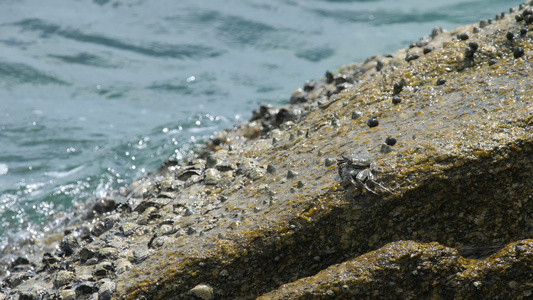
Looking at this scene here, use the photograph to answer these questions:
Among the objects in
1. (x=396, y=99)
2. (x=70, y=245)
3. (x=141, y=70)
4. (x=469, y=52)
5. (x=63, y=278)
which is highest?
(x=469, y=52)

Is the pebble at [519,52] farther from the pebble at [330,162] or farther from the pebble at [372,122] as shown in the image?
the pebble at [330,162]

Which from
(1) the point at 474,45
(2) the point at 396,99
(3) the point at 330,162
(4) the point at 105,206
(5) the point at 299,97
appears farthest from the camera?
(5) the point at 299,97

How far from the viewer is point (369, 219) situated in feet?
11.8

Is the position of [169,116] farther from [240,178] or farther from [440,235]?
[440,235]

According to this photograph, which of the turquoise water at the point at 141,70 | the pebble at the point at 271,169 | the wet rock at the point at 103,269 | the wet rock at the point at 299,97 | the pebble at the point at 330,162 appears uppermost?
the pebble at the point at 330,162

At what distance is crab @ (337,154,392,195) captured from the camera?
12.0 feet

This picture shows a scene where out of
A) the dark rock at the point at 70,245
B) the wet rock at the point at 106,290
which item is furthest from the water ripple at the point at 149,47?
the wet rock at the point at 106,290

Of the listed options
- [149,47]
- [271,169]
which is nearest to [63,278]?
[271,169]

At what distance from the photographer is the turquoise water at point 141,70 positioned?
8.90 metres

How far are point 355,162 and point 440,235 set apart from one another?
2.35 ft

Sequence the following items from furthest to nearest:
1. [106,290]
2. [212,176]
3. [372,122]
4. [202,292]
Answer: [212,176] → [372,122] → [106,290] → [202,292]

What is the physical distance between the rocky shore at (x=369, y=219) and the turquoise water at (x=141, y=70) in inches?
138

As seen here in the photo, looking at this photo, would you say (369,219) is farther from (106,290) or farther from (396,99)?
(106,290)

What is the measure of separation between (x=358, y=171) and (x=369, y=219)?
1.11 ft
